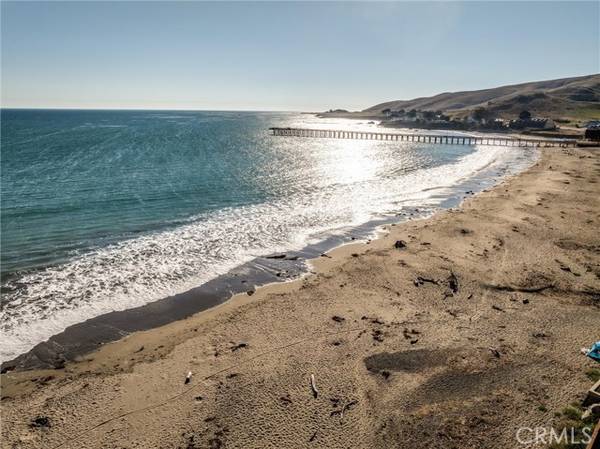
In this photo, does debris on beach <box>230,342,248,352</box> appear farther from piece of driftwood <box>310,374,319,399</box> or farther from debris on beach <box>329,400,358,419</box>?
debris on beach <box>329,400,358,419</box>

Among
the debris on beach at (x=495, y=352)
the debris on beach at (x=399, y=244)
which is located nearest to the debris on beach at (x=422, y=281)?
the debris on beach at (x=399, y=244)

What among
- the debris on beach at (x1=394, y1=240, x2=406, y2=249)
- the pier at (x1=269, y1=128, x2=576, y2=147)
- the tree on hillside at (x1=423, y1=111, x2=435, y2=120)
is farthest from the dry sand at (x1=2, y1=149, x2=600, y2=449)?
the tree on hillside at (x1=423, y1=111, x2=435, y2=120)

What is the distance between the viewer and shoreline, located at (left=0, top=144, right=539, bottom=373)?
12977 millimetres

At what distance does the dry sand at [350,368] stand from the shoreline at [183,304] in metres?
0.66

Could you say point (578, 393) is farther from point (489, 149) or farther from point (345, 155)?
point (489, 149)

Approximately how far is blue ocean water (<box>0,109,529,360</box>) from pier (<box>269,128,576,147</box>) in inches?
1143

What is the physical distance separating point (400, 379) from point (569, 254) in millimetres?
15006

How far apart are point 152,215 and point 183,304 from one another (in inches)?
582

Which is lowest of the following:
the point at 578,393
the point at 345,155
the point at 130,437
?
the point at 130,437

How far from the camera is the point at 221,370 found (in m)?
11.6

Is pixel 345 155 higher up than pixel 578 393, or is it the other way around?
pixel 345 155

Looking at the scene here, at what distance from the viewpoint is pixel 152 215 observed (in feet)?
95.7

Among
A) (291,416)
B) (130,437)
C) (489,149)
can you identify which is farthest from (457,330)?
(489,149)

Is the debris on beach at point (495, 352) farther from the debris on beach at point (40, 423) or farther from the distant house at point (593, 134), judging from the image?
the distant house at point (593, 134)
